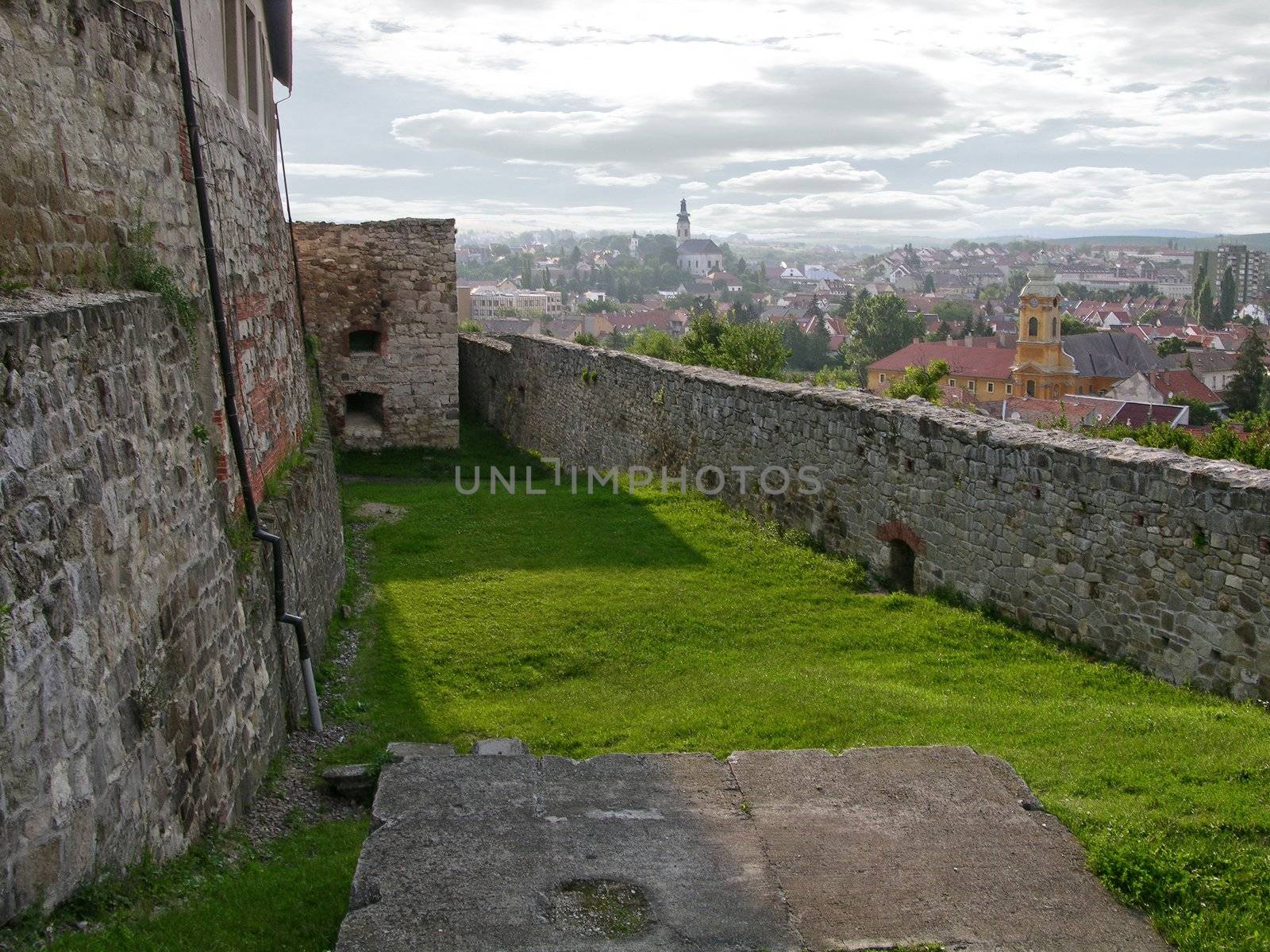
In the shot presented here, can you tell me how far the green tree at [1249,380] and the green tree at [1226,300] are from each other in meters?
100

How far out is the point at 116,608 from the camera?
4258 millimetres

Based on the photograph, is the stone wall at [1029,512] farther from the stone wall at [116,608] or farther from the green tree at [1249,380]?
the green tree at [1249,380]

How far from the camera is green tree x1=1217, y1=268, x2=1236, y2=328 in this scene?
509ft

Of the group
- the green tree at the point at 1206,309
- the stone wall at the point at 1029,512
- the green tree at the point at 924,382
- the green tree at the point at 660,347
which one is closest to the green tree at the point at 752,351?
the green tree at the point at 660,347

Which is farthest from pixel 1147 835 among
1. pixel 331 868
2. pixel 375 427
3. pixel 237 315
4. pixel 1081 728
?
pixel 375 427

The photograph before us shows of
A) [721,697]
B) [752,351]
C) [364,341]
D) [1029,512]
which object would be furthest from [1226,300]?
[721,697]

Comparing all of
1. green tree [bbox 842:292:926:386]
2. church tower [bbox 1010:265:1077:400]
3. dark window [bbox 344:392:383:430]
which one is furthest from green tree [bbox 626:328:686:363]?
green tree [bbox 842:292:926:386]

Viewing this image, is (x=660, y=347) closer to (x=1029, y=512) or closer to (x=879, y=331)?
(x=1029, y=512)

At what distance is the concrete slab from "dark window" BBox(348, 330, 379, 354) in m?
13.6

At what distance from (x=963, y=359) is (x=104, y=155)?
287 ft

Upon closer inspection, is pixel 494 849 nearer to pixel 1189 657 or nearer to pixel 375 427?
pixel 1189 657

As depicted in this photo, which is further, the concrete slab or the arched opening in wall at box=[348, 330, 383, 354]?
the arched opening in wall at box=[348, 330, 383, 354]

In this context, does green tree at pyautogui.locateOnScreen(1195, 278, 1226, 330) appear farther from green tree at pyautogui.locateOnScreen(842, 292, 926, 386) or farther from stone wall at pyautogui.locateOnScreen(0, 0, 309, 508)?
stone wall at pyautogui.locateOnScreen(0, 0, 309, 508)

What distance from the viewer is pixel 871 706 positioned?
22.7 ft
